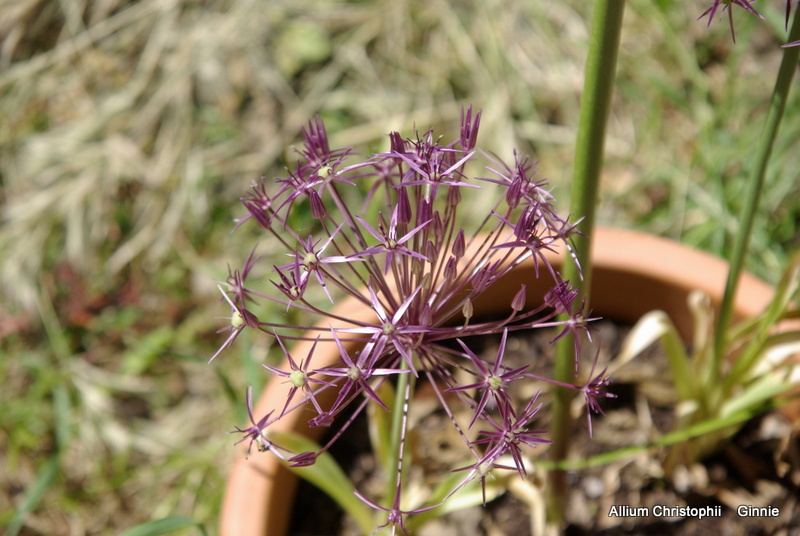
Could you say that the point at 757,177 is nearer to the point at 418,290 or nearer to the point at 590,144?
the point at 590,144

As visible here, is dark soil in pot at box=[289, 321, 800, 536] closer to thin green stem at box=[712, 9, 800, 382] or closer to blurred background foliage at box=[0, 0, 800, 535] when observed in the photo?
thin green stem at box=[712, 9, 800, 382]

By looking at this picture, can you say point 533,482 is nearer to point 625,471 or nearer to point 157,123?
point 625,471

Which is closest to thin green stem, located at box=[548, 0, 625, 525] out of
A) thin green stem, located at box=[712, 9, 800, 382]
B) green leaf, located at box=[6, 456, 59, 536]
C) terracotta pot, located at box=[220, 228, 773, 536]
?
thin green stem, located at box=[712, 9, 800, 382]

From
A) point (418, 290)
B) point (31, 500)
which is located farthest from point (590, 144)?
point (31, 500)

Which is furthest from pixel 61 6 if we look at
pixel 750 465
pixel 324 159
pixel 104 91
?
pixel 750 465

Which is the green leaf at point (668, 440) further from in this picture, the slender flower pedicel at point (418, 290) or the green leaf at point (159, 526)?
the green leaf at point (159, 526)

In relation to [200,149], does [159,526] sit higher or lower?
lower
